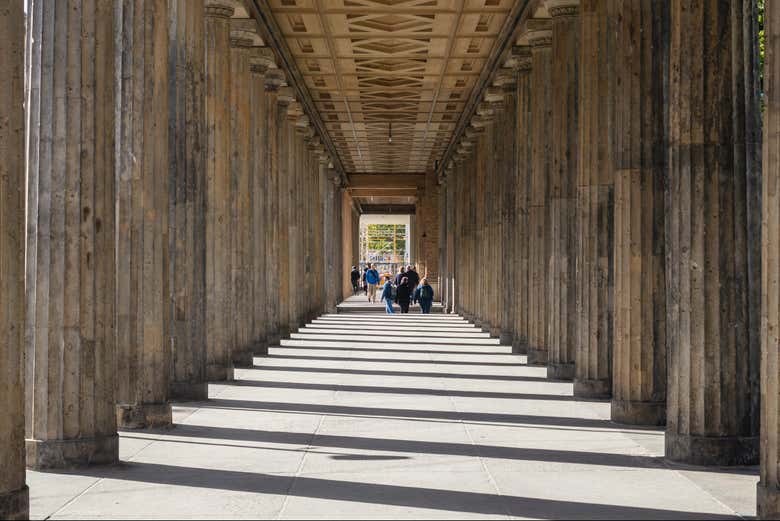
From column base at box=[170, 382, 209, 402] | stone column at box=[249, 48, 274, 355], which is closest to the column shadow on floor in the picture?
column base at box=[170, 382, 209, 402]

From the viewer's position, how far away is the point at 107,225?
9195 mm

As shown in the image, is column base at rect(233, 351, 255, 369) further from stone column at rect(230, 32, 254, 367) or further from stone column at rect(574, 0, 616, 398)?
stone column at rect(574, 0, 616, 398)

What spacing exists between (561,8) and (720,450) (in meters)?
Result: 10.3

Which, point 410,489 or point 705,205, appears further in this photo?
point 705,205

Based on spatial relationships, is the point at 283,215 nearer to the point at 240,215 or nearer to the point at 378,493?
the point at 240,215

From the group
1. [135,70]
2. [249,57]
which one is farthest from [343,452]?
[249,57]

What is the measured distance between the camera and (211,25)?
17125 millimetres

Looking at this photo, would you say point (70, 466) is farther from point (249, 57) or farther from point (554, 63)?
point (249, 57)

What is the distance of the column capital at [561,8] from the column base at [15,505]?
1306 centimetres

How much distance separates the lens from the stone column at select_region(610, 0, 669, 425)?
38.0 feet

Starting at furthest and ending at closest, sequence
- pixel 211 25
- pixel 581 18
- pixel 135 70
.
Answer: pixel 211 25 < pixel 581 18 < pixel 135 70

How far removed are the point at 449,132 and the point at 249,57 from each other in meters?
18.5

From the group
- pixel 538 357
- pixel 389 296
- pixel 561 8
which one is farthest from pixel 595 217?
pixel 389 296

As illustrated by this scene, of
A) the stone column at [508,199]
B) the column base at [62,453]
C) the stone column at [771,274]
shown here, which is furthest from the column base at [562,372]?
the stone column at [771,274]
